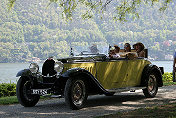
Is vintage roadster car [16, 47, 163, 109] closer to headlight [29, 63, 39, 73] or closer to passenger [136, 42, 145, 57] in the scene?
headlight [29, 63, 39, 73]

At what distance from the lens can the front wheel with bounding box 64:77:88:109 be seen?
9.00 m

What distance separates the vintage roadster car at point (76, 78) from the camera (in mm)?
9258

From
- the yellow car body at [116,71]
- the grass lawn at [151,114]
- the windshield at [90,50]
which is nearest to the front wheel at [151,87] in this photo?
the yellow car body at [116,71]

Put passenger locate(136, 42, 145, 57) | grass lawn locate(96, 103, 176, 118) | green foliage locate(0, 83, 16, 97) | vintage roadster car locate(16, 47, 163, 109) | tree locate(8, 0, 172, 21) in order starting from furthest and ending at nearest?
tree locate(8, 0, 172, 21) < green foliage locate(0, 83, 16, 97) < passenger locate(136, 42, 145, 57) < vintage roadster car locate(16, 47, 163, 109) < grass lawn locate(96, 103, 176, 118)

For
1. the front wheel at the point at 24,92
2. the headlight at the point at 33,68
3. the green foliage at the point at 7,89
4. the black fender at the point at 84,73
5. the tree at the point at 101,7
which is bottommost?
the green foliage at the point at 7,89

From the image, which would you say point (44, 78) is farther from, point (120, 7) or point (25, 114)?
point (120, 7)

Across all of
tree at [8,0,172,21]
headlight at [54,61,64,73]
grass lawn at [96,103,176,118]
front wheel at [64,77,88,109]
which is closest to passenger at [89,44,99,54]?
front wheel at [64,77,88,109]

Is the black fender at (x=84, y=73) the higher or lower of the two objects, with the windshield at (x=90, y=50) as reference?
lower

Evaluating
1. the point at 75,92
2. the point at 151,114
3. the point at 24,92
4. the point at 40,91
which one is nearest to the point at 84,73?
the point at 75,92

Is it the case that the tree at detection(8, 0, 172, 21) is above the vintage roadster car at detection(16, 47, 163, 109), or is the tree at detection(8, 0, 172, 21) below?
above

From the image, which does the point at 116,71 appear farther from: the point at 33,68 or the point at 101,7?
the point at 101,7

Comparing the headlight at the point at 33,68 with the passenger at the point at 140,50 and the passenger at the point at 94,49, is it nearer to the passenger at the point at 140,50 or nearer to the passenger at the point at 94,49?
the passenger at the point at 94,49

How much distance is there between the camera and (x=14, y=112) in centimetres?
910

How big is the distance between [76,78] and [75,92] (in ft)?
1.16
